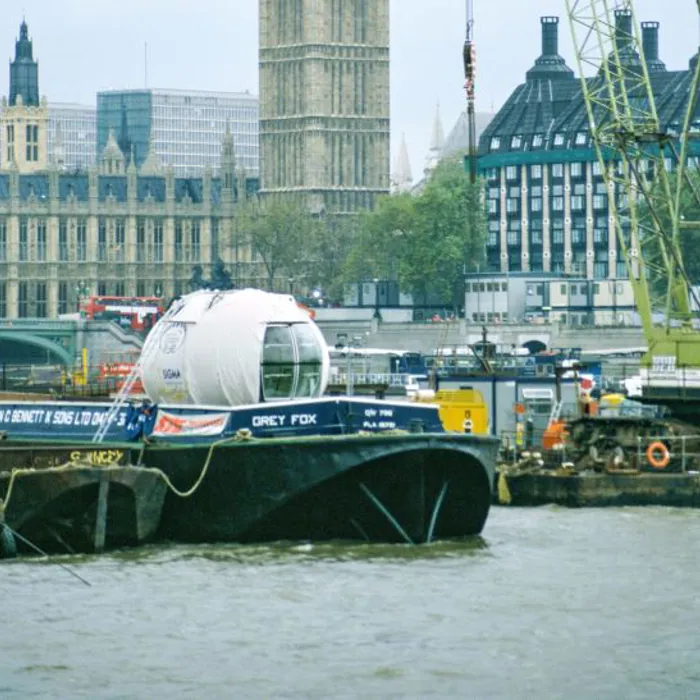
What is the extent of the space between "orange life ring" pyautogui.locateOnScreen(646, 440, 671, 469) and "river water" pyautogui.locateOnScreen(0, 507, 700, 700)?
1044 cm

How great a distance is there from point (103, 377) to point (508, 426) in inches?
513

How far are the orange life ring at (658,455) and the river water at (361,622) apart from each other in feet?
→ 34.3

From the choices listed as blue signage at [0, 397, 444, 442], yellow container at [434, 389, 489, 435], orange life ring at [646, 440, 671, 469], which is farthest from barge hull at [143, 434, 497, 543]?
orange life ring at [646, 440, 671, 469]

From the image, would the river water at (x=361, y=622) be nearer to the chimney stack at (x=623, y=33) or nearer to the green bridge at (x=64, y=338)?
the chimney stack at (x=623, y=33)

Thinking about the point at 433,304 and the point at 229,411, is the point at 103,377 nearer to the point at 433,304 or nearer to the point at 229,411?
the point at 229,411

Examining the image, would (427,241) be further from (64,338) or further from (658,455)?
(658,455)

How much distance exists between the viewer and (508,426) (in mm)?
76438

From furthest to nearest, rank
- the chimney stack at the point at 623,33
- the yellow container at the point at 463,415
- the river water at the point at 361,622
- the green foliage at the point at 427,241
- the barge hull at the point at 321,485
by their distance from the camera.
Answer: the green foliage at the point at 427,241 < the chimney stack at the point at 623,33 < the yellow container at the point at 463,415 < the barge hull at the point at 321,485 < the river water at the point at 361,622

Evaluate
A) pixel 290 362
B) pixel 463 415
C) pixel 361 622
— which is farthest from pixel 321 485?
pixel 463 415

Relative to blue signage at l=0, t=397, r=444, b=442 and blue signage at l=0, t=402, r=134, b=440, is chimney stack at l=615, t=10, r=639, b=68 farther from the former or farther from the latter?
blue signage at l=0, t=397, r=444, b=442

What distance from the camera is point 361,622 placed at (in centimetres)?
4644

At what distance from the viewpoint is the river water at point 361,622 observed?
41562 millimetres

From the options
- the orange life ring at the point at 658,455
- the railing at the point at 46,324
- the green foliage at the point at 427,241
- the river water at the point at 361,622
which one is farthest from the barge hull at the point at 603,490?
the green foliage at the point at 427,241

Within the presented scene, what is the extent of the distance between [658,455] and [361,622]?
→ 23316mm
